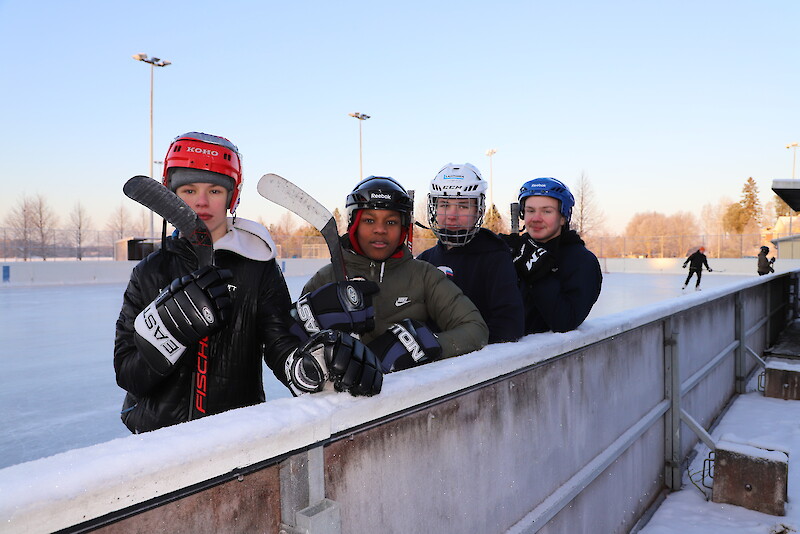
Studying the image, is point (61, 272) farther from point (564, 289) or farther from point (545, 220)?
point (564, 289)

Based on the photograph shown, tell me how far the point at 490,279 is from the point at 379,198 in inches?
27.5

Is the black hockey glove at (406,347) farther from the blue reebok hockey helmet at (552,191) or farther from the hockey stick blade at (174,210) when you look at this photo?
the blue reebok hockey helmet at (552,191)

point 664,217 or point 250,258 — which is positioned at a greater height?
point 664,217

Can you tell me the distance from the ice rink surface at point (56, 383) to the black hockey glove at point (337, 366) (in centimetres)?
362

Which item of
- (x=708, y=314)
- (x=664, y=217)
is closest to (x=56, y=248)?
(x=708, y=314)

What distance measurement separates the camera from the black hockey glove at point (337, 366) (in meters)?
1.18

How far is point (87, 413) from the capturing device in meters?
5.10

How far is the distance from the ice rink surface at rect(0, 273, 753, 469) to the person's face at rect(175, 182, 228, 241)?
9.65 ft

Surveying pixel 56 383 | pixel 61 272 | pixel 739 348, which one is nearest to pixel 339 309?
pixel 56 383

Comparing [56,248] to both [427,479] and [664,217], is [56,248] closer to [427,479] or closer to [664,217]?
[427,479]

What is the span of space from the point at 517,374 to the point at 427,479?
1.98 ft

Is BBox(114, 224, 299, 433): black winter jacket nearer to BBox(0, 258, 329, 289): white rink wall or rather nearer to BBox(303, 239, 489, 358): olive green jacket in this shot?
BBox(303, 239, 489, 358): olive green jacket

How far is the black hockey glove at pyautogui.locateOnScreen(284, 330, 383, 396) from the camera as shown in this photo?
1177 mm

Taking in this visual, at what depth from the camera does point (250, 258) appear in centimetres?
199
